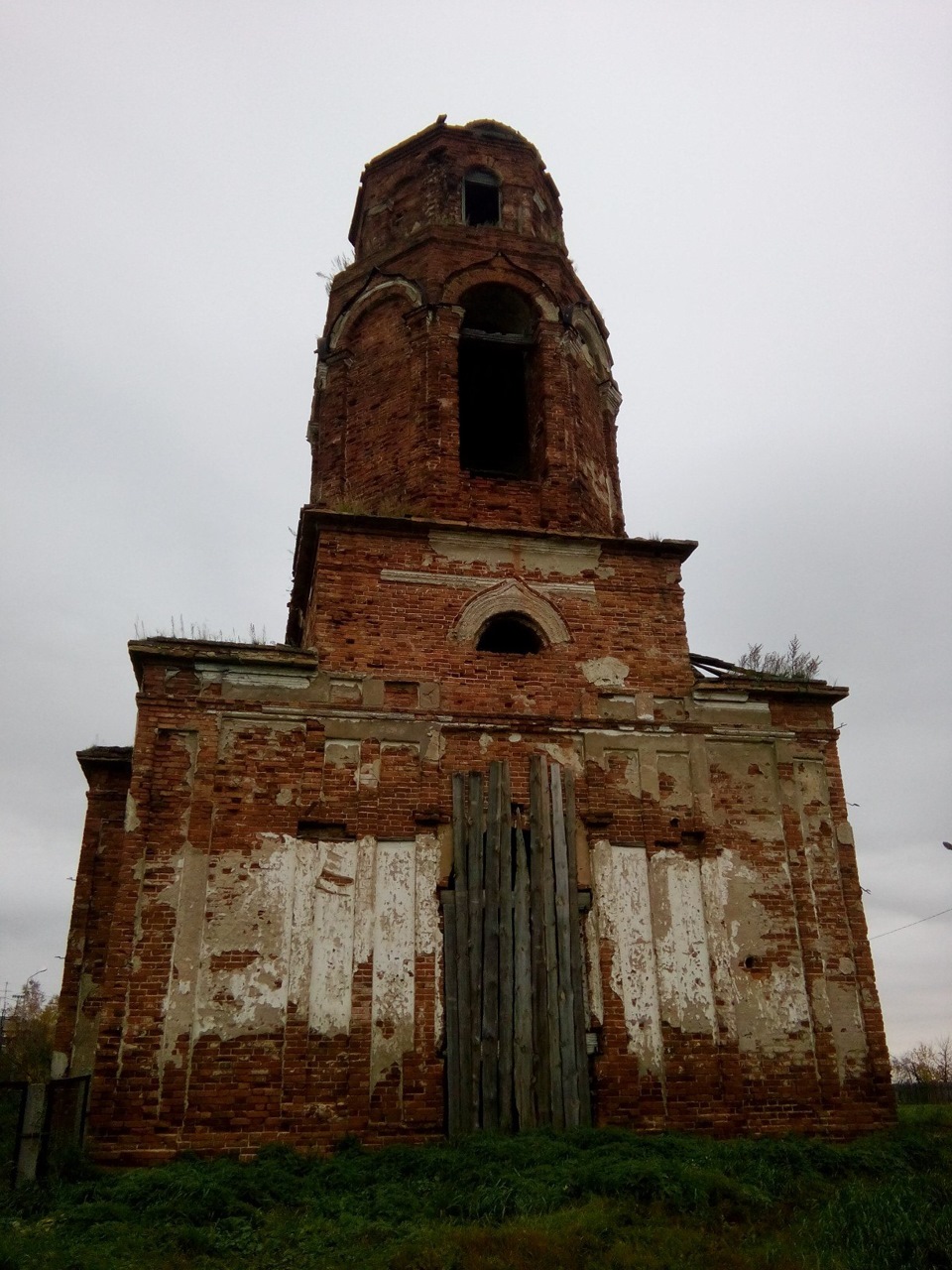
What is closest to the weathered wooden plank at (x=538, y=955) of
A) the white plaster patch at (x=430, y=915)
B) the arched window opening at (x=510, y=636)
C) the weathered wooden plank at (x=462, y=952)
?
the weathered wooden plank at (x=462, y=952)

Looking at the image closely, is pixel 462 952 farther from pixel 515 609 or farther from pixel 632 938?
pixel 515 609

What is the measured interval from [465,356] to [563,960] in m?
8.04

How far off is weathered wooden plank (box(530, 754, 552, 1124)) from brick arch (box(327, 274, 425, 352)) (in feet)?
21.8

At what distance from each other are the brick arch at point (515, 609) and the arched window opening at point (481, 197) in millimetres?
6353

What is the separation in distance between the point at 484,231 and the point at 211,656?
7188mm

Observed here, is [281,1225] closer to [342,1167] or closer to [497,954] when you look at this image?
[342,1167]

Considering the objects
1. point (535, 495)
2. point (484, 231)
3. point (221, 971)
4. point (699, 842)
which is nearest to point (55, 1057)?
point (221, 971)

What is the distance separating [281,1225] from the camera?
6.55 metres

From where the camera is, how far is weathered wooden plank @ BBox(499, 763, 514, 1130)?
8.38 meters

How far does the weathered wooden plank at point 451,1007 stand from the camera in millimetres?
8227

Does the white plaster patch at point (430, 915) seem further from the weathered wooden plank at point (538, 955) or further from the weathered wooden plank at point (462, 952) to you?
the weathered wooden plank at point (538, 955)

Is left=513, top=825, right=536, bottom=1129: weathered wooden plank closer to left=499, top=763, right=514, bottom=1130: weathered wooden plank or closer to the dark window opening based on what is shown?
left=499, top=763, right=514, bottom=1130: weathered wooden plank

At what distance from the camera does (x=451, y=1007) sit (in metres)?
8.58

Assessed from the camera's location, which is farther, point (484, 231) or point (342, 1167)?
point (484, 231)
